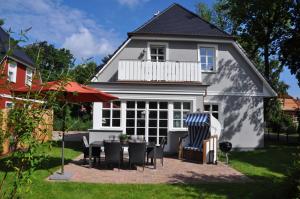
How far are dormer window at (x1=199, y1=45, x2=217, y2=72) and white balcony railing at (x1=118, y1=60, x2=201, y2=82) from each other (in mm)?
2189

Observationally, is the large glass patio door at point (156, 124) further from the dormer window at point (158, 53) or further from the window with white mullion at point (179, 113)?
the dormer window at point (158, 53)

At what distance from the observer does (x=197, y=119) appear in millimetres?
16281

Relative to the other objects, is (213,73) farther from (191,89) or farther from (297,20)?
(297,20)

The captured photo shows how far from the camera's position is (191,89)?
60.5ft

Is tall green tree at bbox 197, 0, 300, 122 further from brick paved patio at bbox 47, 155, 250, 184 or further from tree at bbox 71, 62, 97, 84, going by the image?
tree at bbox 71, 62, 97, 84

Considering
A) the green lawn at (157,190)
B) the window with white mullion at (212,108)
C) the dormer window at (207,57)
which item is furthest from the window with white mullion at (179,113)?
the green lawn at (157,190)

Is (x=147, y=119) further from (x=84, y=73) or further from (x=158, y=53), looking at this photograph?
(x=84, y=73)

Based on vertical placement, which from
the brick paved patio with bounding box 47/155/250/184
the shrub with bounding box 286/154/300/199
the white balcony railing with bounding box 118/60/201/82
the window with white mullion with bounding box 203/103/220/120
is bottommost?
the brick paved patio with bounding box 47/155/250/184

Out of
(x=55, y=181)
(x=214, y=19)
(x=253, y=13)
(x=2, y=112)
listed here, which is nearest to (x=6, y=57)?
(x=2, y=112)

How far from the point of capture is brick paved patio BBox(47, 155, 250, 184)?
11.1 metres

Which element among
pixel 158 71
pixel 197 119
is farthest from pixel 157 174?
pixel 158 71

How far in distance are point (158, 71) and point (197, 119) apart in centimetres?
402

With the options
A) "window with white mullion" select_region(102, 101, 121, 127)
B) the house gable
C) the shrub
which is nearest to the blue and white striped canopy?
"window with white mullion" select_region(102, 101, 121, 127)

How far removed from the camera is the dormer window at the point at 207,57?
21.4 meters
